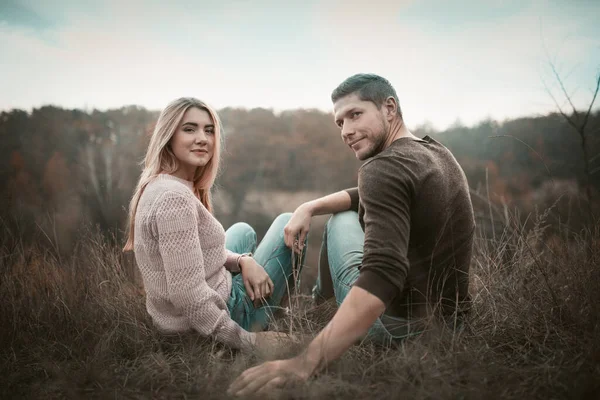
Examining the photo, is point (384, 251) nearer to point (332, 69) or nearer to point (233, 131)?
point (332, 69)

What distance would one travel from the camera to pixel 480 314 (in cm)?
183

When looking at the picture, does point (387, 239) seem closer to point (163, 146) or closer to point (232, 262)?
point (232, 262)

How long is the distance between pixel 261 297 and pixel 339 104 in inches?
38.7

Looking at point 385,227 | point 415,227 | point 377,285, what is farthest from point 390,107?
point 377,285

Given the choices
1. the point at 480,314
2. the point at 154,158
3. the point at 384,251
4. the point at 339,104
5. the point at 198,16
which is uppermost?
the point at 198,16

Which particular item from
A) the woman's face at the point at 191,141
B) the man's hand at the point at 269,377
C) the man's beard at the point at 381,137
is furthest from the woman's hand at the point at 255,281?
the man's beard at the point at 381,137

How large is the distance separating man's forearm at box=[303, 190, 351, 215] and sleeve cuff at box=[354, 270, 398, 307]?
94 cm

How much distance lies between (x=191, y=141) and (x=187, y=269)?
26.7 inches

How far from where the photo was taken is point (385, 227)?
4.00ft

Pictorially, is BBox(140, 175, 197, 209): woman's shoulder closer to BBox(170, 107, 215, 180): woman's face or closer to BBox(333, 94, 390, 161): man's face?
BBox(170, 107, 215, 180): woman's face

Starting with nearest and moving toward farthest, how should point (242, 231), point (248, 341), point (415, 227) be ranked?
1. point (415, 227)
2. point (248, 341)
3. point (242, 231)

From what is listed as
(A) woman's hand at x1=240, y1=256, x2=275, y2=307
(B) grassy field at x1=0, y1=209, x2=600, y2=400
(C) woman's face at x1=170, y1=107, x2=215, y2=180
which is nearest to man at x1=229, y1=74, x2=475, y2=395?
(B) grassy field at x1=0, y1=209, x2=600, y2=400

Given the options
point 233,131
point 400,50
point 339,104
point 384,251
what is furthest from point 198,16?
point 384,251

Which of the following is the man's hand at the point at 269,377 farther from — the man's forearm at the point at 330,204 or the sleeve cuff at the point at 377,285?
the man's forearm at the point at 330,204
